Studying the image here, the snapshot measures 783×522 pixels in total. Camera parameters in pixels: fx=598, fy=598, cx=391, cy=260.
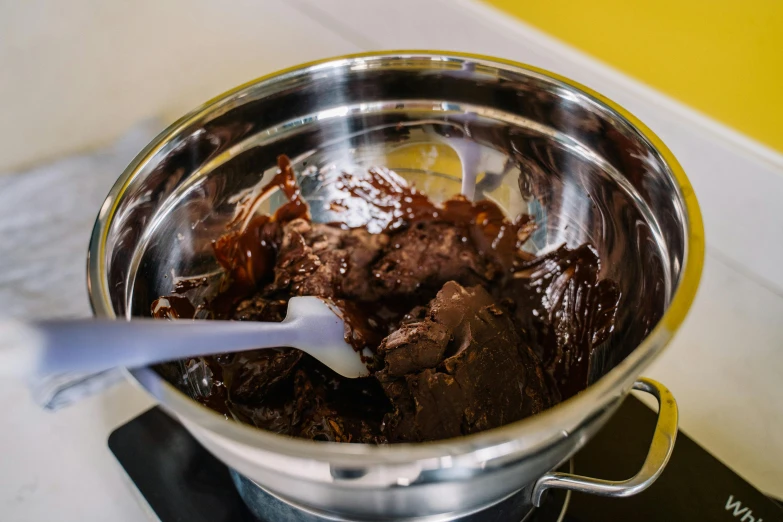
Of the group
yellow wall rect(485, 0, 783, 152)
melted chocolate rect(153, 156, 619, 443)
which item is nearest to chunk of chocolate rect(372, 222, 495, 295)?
melted chocolate rect(153, 156, 619, 443)

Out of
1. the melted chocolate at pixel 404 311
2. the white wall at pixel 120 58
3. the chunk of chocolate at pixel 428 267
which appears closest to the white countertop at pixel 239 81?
the white wall at pixel 120 58

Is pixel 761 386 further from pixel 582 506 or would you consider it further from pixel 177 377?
pixel 177 377

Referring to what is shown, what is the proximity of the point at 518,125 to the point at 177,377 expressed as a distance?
0.62 metres

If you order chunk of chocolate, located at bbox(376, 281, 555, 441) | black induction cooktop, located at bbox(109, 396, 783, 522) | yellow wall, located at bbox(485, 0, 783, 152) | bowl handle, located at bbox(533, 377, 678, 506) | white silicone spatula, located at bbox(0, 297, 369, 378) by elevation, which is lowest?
black induction cooktop, located at bbox(109, 396, 783, 522)

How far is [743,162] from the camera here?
1.05 meters

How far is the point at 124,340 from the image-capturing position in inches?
20.7

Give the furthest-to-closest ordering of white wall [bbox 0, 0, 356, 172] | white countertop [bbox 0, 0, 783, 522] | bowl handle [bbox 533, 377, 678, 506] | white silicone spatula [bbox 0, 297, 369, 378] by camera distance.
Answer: white wall [bbox 0, 0, 356, 172], white countertop [bbox 0, 0, 783, 522], bowl handle [bbox 533, 377, 678, 506], white silicone spatula [bbox 0, 297, 369, 378]

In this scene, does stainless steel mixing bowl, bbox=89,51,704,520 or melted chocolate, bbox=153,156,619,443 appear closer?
stainless steel mixing bowl, bbox=89,51,704,520

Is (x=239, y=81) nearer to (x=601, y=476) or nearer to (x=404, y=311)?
Answer: (x=404, y=311)

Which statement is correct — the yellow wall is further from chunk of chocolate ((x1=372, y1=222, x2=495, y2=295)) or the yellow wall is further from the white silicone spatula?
the white silicone spatula

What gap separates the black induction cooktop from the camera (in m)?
0.79

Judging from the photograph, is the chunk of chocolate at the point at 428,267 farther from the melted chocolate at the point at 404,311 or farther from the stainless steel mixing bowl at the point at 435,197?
the stainless steel mixing bowl at the point at 435,197

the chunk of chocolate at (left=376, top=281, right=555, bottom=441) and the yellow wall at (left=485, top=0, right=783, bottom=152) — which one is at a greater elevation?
the yellow wall at (left=485, top=0, right=783, bottom=152)

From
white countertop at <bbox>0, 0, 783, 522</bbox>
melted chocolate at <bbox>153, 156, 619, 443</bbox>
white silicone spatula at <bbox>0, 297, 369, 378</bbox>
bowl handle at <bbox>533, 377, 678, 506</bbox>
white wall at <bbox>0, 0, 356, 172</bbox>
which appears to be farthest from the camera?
white wall at <bbox>0, 0, 356, 172</bbox>
